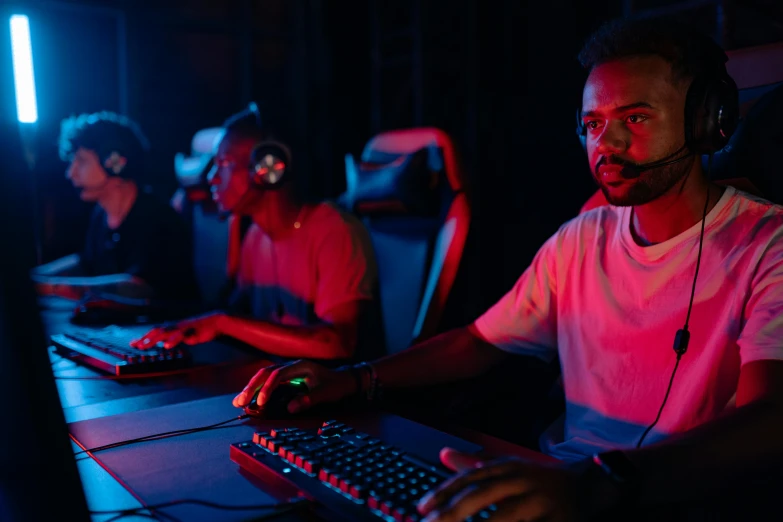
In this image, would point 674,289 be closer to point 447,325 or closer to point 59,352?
point 447,325

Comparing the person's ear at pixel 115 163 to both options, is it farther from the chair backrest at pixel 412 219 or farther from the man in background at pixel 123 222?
the chair backrest at pixel 412 219

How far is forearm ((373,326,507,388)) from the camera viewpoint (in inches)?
47.1

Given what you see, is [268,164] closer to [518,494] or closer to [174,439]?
[174,439]

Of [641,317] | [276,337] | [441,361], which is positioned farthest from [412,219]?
[641,317]

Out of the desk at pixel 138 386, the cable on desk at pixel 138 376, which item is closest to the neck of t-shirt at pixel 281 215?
the desk at pixel 138 386

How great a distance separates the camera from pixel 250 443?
841mm

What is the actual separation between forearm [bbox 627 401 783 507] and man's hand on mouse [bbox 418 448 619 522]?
68 millimetres

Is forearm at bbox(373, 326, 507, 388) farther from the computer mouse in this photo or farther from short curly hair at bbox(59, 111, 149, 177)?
short curly hair at bbox(59, 111, 149, 177)

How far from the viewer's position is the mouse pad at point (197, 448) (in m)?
0.72

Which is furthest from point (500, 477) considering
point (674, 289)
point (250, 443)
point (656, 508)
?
point (674, 289)

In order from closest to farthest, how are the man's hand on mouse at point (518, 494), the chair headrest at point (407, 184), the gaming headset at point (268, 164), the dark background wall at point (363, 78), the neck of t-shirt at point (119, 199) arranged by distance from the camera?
the man's hand on mouse at point (518, 494)
the chair headrest at point (407, 184)
the gaming headset at point (268, 164)
the neck of t-shirt at point (119, 199)
the dark background wall at point (363, 78)

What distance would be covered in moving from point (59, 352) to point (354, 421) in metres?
0.88

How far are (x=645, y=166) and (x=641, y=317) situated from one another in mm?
249

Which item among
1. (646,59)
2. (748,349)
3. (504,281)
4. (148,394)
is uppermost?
(646,59)
